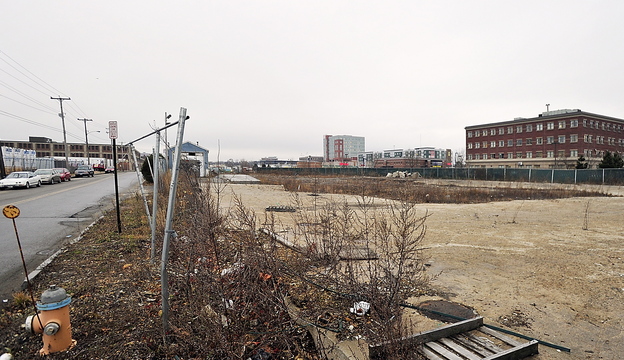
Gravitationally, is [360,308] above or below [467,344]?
above

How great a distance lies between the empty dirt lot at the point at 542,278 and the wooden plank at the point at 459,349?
38 centimetres

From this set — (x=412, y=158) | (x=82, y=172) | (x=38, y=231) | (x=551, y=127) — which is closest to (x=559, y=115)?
(x=551, y=127)

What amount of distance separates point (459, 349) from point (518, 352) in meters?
0.50

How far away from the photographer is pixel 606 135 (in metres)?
62.9

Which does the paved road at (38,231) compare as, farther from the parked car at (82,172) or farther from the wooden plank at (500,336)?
the parked car at (82,172)

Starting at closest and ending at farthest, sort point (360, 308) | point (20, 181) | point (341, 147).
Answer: point (360, 308)
point (20, 181)
point (341, 147)

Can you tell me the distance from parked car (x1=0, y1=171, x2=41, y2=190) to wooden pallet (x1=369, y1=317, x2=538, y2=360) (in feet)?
88.9

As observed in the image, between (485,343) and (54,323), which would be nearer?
(54,323)

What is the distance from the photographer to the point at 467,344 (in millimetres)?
3213

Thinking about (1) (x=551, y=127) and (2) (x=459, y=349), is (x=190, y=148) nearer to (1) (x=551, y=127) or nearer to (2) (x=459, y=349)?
(2) (x=459, y=349)

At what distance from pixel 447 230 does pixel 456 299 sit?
5462 mm

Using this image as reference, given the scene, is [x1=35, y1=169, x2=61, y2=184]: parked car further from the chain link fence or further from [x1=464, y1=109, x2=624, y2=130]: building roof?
[x1=464, y1=109, x2=624, y2=130]: building roof

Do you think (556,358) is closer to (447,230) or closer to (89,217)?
(447,230)

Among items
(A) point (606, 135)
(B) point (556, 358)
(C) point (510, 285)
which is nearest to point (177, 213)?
(C) point (510, 285)
